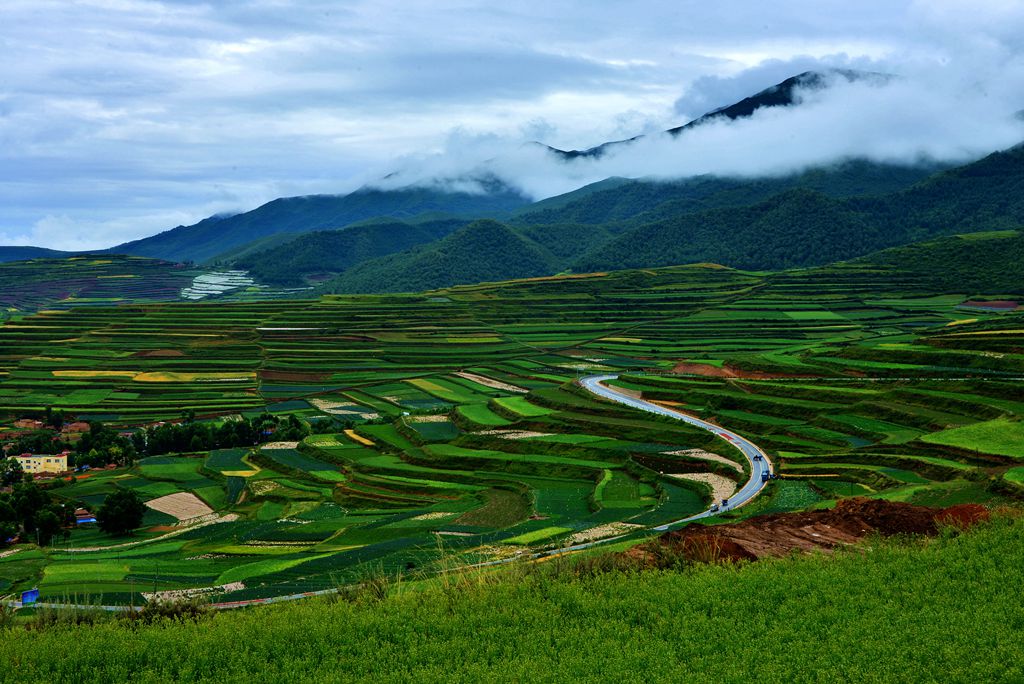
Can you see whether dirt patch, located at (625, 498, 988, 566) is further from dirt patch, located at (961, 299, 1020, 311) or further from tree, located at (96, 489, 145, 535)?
dirt patch, located at (961, 299, 1020, 311)

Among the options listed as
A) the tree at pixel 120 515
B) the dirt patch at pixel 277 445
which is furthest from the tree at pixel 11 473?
the dirt patch at pixel 277 445

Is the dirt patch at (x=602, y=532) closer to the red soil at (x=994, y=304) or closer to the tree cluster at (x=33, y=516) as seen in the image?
the tree cluster at (x=33, y=516)

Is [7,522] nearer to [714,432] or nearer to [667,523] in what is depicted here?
[667,523]

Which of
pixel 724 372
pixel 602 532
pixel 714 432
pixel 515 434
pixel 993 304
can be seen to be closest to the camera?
pixel 602 532

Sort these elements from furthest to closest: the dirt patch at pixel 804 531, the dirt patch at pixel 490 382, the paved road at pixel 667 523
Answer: the dirt patch at pixel 490 382, the paved road at pixel 667 523, the dirt patch at pixel 804 531

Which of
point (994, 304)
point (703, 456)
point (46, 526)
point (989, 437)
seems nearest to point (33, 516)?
point (46, 526)

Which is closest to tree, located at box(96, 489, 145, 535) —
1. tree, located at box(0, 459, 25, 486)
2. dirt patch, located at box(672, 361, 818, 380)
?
tree, located at box(0, 459, 25, 486)

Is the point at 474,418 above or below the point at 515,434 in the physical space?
above

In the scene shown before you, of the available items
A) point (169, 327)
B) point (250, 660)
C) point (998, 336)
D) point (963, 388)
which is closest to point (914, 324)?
point (998, 336)
